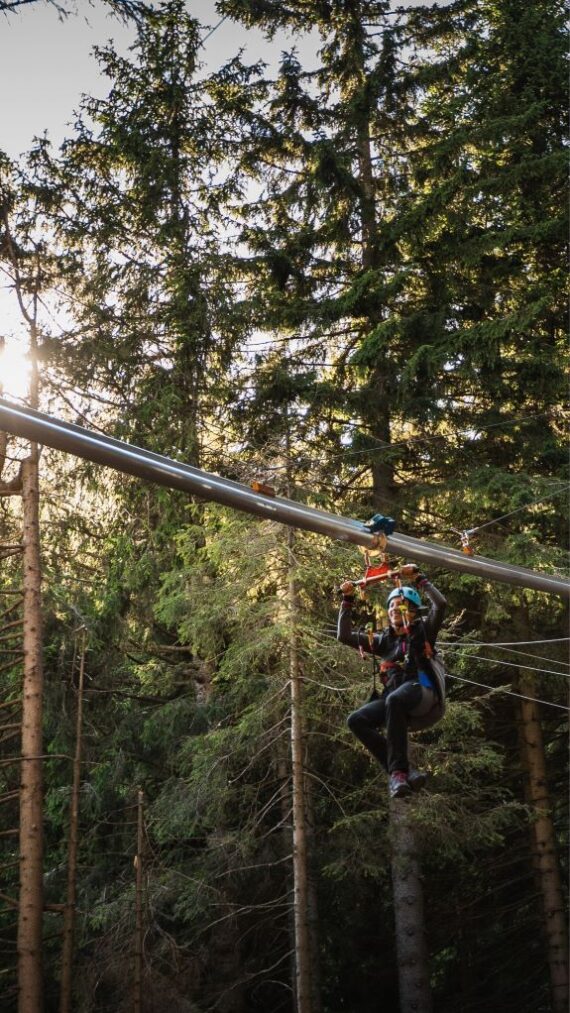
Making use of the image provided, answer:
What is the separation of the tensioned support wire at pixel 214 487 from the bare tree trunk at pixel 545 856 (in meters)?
8.49

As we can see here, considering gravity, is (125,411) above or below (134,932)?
above

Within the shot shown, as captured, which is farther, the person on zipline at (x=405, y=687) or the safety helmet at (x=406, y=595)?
the safety helmet at (x=406, y=595)

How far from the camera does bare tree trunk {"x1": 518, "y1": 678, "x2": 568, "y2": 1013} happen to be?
1402cm

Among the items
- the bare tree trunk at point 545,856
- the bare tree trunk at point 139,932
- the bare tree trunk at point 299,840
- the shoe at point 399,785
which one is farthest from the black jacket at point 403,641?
the bare tree trunk at point 545,856

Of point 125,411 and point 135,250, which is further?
point 135,250

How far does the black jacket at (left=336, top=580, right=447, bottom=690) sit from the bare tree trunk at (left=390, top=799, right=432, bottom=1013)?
20.2 feet

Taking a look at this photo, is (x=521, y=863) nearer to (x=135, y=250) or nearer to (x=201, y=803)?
(x=201, y=803)

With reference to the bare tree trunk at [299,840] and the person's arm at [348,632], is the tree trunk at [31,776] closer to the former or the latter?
the bare tree trunk at [299,840]

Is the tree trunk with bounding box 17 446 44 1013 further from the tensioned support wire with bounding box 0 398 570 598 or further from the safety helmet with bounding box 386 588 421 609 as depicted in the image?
the tensioned support wire with bounding box 0 398 570 598

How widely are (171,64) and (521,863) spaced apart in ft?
57.3

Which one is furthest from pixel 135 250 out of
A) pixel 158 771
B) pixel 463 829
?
pixel 463 829

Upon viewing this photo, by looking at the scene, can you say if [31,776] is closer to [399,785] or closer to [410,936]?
[399,785]

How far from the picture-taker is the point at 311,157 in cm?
1677

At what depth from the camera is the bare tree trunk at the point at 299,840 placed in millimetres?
10891
